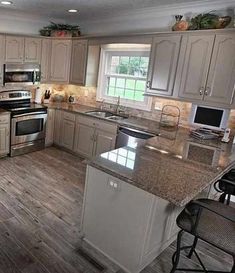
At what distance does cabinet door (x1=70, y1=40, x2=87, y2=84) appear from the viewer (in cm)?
459

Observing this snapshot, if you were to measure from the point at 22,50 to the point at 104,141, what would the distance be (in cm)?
219

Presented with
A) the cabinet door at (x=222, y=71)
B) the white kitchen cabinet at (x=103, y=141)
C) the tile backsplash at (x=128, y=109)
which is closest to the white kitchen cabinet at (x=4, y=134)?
the tile backsplash at (x=128, y=109)

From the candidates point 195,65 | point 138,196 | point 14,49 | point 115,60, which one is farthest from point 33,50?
point 138,196

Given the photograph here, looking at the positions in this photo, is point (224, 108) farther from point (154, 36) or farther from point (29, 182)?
point (29, 182)

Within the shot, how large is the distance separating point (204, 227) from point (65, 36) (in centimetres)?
420

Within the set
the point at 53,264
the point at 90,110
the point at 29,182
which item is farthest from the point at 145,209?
the point at 90,110

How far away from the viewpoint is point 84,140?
4.48 m

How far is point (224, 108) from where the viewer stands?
3133mm

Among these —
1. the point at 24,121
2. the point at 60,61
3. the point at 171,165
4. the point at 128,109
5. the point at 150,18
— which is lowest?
the point at 24,121

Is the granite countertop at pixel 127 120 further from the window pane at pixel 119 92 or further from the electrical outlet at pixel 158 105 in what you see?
the window pane at pixel 119 92

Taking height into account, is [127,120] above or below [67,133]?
above

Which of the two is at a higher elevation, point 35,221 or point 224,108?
point 224,108

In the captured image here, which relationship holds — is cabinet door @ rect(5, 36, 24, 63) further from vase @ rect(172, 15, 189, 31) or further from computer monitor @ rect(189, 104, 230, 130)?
computer monitor @ rect(189, 104, 230, 130)

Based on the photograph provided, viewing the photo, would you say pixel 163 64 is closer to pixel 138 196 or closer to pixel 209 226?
pixel 138 196
